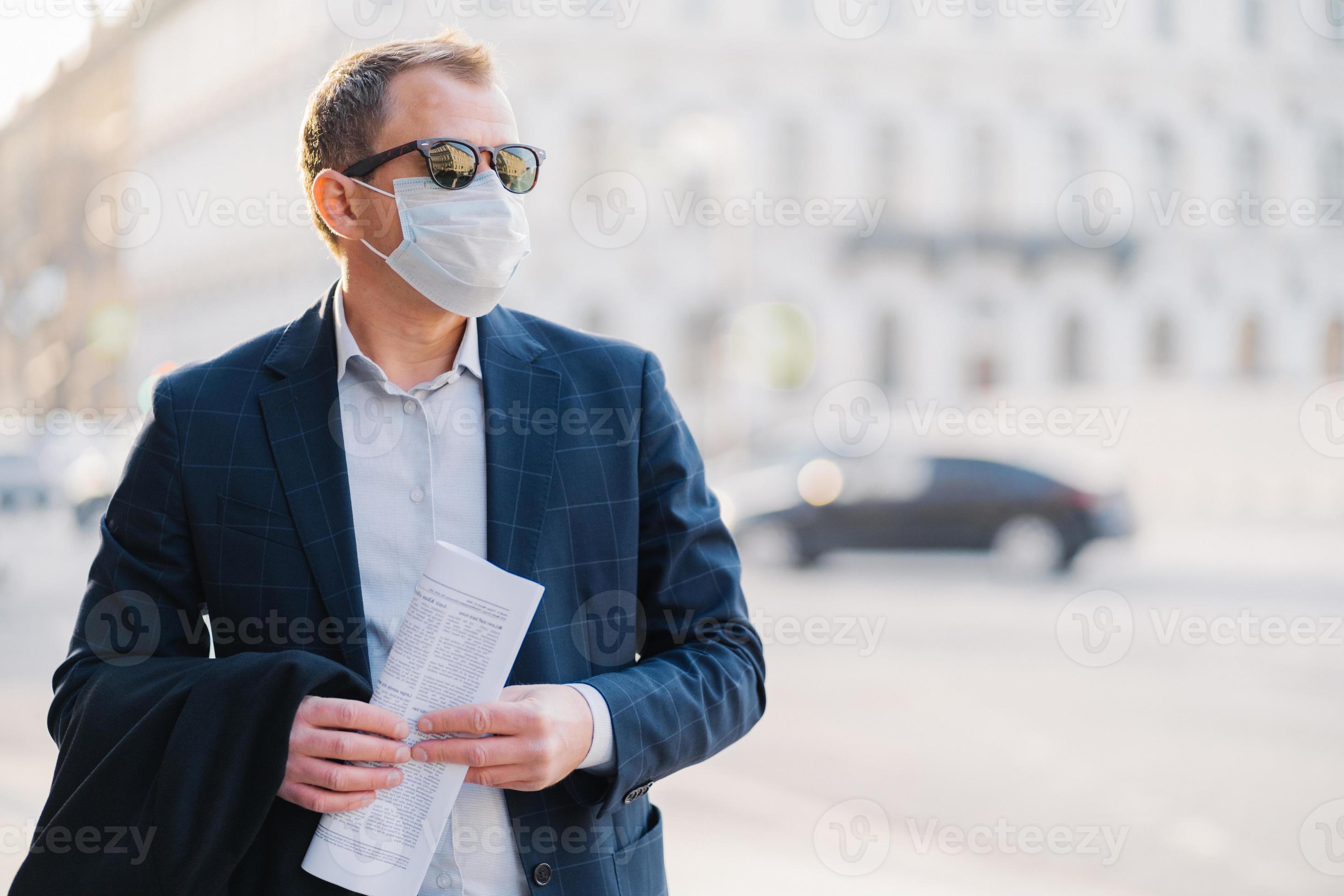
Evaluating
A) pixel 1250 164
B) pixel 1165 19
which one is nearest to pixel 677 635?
pixel 1165 19

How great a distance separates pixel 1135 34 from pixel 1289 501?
13.0m

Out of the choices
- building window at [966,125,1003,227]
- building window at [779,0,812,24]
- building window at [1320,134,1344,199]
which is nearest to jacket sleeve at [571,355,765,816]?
building window at [779,0,812,24]

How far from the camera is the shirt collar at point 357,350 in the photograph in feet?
6.33

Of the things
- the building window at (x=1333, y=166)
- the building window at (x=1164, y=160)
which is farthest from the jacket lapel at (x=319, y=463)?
the building window at (x=1333, y=166)

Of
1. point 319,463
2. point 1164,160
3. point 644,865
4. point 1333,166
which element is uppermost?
point 1164,160

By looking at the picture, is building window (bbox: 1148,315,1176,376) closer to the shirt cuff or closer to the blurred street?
the blurred street

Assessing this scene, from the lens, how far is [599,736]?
1.66 metres

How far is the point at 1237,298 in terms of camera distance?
100 feet

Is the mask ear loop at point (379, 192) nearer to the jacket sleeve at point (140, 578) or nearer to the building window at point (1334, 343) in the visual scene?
the jacket sleeve at point (140, 578)

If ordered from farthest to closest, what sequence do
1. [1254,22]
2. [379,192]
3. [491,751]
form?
[1254,22], [379,192], [491,751]

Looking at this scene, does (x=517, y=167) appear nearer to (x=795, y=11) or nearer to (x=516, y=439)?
(x=516, y=439)

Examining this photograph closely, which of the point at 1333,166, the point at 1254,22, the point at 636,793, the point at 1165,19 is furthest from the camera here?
the point at 1333,166

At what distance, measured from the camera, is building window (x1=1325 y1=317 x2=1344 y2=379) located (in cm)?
3098

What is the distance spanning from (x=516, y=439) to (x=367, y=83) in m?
0.61
